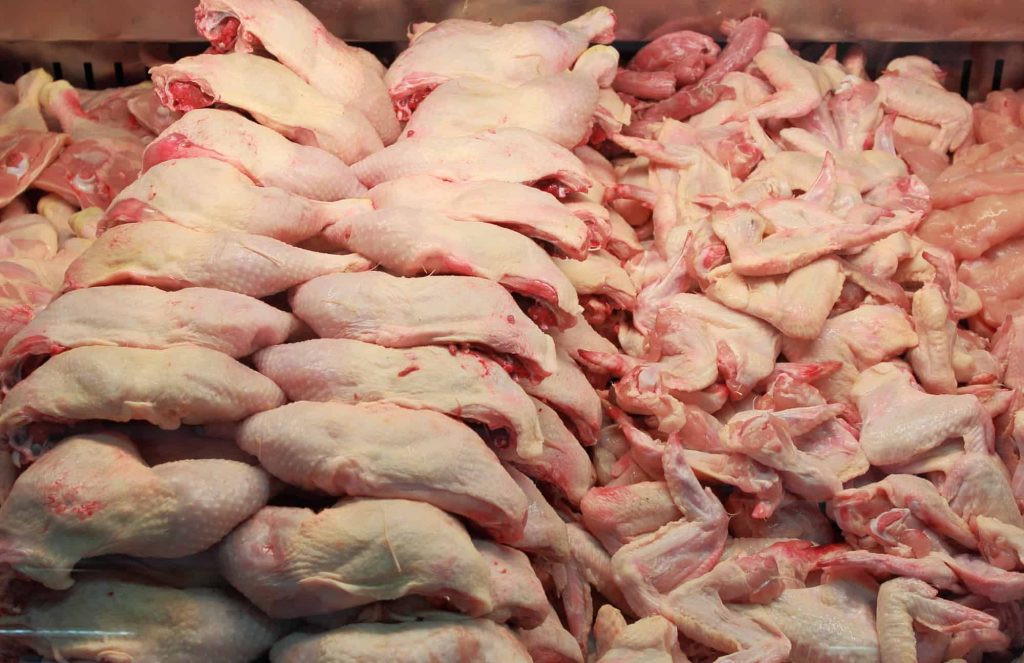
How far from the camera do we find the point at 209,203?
93.8 inches

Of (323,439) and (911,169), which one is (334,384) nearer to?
(323,439)

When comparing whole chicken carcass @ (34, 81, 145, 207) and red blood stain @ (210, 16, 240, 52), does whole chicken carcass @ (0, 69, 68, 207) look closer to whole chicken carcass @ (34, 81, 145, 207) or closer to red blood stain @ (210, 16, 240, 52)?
whole chicken carcass @ (34, 81, 145, 207)

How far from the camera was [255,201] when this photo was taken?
2412mm

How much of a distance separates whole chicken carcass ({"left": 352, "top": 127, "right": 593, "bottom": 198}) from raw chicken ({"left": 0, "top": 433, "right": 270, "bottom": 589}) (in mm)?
1069

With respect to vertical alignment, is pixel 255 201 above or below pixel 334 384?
above

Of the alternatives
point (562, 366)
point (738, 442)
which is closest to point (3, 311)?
point (562, 366)

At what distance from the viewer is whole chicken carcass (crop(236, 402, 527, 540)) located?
6.66 feet

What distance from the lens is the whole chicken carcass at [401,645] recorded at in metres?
1.95

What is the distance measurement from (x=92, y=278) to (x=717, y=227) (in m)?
1.70

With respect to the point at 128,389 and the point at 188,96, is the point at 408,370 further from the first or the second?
the point at 188,96

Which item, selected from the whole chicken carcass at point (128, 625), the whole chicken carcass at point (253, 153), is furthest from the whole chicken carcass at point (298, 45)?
the whole chicken carcass at point (128, 625)

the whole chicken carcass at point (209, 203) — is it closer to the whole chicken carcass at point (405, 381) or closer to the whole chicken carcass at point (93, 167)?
the whole chicken carcass at point (405, 381)

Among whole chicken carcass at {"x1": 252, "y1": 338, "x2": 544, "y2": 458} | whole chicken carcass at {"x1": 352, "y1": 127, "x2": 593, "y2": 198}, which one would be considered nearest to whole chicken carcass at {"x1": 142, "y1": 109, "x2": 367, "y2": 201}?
whole chicken carcass at {"x1": 352, "y1": 127, "x2": 593, "y2": 198}

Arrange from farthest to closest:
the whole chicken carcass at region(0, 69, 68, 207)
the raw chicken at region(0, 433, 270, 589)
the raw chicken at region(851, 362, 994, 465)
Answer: the whole chicken carcass at region(0, 69, 68, 207) → the raw chicken at region(851, 362, 994, 465) → the raw chicken at region(0, 433, 270, 589)
